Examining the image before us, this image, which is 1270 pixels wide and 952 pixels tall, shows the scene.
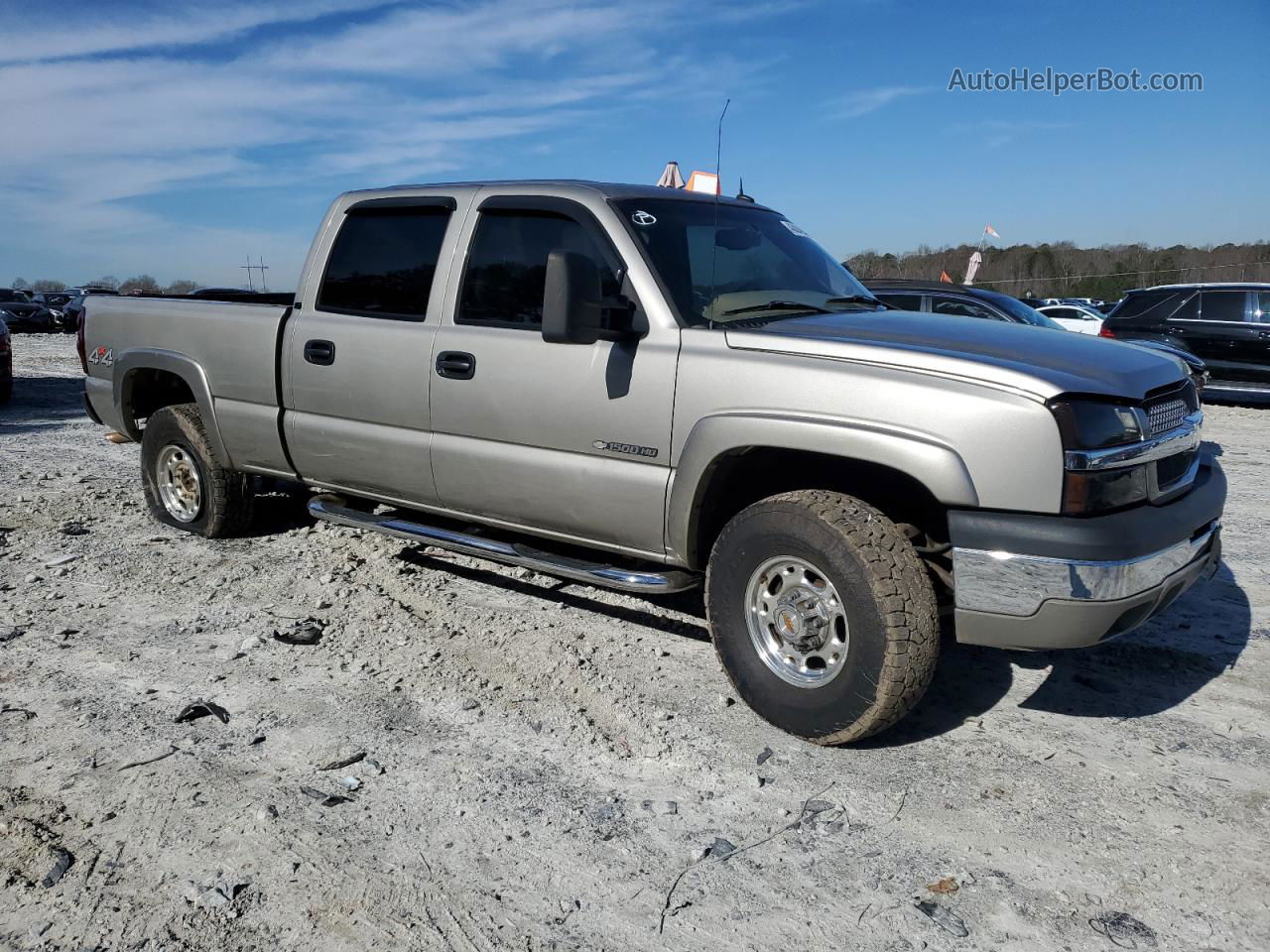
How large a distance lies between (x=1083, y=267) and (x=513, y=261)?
58.1 m

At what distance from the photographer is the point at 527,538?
16.4 ft

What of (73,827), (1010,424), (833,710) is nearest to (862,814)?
(833,710)

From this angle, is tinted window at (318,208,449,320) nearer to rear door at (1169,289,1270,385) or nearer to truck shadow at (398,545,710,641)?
truck shadow at (398,545,710,641)

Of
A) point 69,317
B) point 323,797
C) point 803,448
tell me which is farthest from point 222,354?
point 69,317

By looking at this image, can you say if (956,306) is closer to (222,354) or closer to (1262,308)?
(1262,308)

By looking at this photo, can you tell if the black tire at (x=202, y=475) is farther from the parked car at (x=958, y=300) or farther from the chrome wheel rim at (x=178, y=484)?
the parked car at (x=958, y=300)

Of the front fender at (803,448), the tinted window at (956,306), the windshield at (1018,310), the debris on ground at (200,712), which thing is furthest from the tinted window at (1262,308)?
the debris on ground at (200,712)

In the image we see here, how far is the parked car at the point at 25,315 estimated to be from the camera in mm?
31766

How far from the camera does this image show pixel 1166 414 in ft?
11.5

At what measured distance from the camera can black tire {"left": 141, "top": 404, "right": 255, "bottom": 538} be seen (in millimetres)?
5844

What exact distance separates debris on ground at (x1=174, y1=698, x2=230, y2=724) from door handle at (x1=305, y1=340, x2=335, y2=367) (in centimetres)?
183

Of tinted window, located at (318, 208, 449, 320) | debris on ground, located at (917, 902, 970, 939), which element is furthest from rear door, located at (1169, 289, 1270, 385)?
debris on ground, located at (917, 902, 970, 939)

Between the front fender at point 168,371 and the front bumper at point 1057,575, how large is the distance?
4213mm

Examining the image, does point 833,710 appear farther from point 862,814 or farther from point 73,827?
point 73,827
